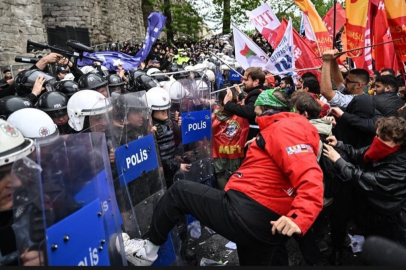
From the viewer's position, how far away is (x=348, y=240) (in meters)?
3.92

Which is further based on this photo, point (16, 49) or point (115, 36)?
point (115, 36)

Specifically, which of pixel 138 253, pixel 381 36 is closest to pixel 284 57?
pixel 381 36

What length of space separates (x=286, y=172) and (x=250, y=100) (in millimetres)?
2448

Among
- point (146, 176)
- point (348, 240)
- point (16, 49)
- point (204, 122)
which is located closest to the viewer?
point (146, 176)

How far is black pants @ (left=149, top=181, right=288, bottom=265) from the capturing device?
235 cm

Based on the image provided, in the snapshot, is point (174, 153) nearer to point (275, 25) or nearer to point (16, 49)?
point (275, 25)

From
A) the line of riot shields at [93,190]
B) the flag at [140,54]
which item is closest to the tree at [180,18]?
the flag at [140,54]

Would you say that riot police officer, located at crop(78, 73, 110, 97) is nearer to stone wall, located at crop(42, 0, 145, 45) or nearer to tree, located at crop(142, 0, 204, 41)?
stone wall, located at crop(42, 0, 145, 45)

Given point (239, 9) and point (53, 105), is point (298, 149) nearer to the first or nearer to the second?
point (53, 105)

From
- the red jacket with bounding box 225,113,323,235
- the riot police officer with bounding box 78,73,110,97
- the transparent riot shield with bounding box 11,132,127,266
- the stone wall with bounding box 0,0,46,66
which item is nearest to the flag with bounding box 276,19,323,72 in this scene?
the riot police officer with bounding box 78,73,110,97

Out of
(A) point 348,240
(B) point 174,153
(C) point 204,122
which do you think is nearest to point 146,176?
(B) point 174,153

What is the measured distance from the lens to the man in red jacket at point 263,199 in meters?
2.08

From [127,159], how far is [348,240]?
8.96 ft

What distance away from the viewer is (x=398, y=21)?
464 cm
